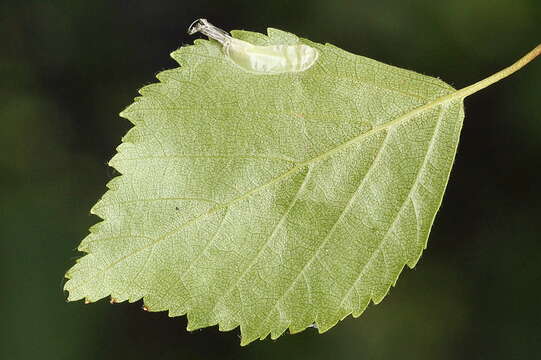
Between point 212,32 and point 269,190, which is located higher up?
point 212,32

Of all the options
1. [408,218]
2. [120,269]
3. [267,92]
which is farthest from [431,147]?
[120,269]

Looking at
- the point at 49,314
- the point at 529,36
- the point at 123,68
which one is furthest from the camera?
the point at 123,68

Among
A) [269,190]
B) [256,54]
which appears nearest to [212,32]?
[256,54]

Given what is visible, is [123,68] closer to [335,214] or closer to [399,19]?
[399,19]

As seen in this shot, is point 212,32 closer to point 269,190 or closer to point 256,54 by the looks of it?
point 256,54

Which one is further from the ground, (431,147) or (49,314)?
(431,147)

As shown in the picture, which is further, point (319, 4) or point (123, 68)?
point (123, 68)
